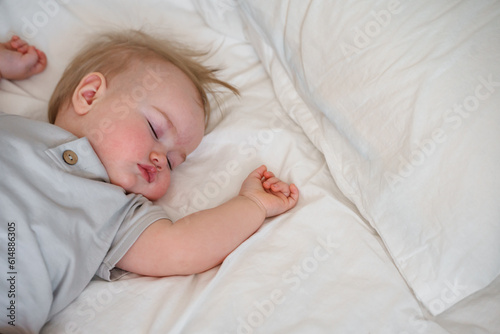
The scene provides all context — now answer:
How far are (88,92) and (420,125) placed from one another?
86 centimetres

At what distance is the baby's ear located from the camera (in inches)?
46.2

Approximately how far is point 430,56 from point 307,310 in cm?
62

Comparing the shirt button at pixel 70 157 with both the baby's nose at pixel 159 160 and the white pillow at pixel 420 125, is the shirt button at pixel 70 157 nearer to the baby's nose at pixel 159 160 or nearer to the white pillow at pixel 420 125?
the baby's nose at pixel 159 160

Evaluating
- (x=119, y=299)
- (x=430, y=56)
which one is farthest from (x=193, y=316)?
(x=430, y=56)

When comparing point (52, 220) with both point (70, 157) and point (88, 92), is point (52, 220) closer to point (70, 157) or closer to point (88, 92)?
point (70, 157)

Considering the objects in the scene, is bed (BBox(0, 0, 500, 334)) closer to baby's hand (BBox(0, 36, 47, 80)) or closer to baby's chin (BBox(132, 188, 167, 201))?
baby's chin (BBox(132, 188, 167, 201))

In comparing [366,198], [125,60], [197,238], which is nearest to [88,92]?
[125,60]

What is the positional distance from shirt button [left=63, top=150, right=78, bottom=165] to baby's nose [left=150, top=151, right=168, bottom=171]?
0.18 m

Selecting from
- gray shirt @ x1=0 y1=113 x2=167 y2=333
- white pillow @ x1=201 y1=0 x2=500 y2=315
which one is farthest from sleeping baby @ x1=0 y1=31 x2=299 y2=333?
white pillow @ x1=201 y1=0 x2=500 y2=315

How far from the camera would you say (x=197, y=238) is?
3.38ft

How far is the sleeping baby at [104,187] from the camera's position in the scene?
0.93m

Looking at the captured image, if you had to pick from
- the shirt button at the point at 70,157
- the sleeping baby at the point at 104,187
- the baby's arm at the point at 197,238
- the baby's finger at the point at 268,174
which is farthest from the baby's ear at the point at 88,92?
the baby's finger at the point at 268,174

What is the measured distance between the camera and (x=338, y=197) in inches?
45.1

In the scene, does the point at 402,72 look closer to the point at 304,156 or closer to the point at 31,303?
the point at 304,156
